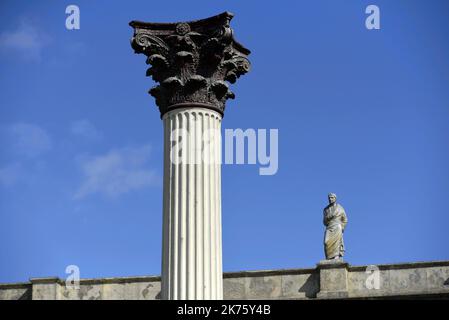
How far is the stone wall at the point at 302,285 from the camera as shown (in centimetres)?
3362

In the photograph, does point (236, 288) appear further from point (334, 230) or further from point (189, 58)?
point (189, 58)

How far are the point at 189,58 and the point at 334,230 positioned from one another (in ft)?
55.6

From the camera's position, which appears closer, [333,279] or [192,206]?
[192,206]

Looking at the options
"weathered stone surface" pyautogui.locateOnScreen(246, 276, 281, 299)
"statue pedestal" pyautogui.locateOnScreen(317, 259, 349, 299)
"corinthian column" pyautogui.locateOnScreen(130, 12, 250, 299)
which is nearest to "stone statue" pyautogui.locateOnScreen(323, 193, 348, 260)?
"statue pedestal" pyautogui.locateOnScreen(317, 259, 349, 299)

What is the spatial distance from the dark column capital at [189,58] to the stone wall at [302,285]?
1670 centimetres

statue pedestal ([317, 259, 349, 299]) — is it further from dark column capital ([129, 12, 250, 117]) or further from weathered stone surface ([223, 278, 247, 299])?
dark column capital ([129, 12, 250, 117])

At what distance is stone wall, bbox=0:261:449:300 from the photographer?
33625mm

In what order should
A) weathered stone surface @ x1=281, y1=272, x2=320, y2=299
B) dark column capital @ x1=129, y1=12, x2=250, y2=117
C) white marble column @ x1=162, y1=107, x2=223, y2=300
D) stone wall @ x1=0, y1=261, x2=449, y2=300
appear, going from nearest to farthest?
white marble column @ x1=162, y1=107, x2=223, y2=300, dark column capital @ x1=129, y1=12, x2=250, y2=117, stone wall @ x1=0, y1=261, x2=449, y2=300, weathered stone surface @ x1=281, y1=272, x2=320, y2=299

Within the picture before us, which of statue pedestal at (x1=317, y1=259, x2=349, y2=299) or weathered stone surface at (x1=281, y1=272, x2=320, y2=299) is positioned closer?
statue pedestal at (x1=317, y1=259, x2=349, y2=299)

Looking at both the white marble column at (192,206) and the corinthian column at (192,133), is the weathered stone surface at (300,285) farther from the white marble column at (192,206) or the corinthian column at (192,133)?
the white marble column at (192,206)

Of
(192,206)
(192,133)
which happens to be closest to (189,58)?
(192,133)

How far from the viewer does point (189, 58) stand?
1769 cm
